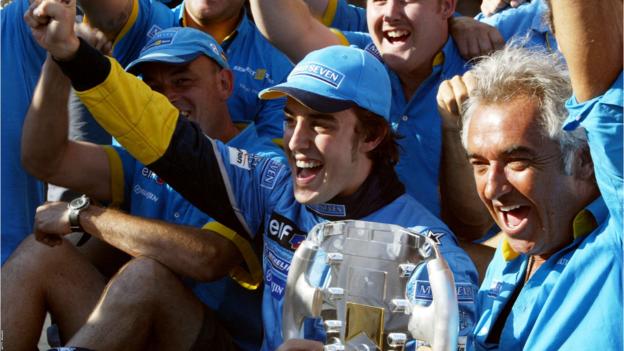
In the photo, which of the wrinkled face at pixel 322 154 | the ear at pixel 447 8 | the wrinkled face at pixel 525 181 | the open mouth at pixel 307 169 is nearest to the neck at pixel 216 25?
the ear at pixel 447 8

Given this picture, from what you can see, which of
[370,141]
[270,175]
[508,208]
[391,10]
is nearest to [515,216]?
[508,208]

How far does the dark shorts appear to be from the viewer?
119 inches

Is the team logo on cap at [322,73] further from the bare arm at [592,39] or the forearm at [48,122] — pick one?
the bare arm at [592,39]

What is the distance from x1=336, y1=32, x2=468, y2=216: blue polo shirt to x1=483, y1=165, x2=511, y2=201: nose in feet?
2.85

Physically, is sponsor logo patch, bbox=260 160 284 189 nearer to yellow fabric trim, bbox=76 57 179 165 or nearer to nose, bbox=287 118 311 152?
nose, bbox=287 118 311 152

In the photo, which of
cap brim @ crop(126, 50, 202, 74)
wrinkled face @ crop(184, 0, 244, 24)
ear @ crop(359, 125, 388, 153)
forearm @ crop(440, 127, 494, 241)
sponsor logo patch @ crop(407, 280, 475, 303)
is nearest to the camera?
sponsor logo patch @ crop(407, 280, 475, 303)

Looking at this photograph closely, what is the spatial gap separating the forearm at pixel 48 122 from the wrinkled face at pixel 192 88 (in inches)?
12.7

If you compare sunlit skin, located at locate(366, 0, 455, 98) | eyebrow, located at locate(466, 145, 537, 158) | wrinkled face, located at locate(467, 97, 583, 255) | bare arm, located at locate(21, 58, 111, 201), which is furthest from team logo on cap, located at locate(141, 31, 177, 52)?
eyebrow, located at locate(466, 145, 537, 158)

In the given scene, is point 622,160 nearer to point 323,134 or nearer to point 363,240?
point 363,240

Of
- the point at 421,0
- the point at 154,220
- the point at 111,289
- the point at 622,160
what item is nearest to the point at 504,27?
the point at 421,0

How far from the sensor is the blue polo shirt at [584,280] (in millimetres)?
1646

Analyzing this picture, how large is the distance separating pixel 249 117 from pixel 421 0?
0.81 metres

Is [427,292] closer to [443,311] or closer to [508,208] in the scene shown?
[508,208]

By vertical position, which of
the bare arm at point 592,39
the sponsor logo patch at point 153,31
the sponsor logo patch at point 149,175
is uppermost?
the bare arm at point 592,39
